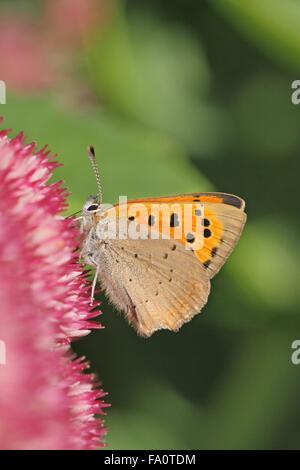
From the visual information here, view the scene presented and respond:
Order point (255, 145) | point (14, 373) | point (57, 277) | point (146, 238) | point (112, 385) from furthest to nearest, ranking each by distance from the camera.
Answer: point (255, 145), point (112, 385), point (146, 238), point (57, 277), point (14, 373)

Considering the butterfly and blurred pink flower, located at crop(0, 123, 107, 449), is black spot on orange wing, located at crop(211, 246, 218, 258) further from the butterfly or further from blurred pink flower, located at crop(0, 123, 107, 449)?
blurred pink flower, located at crop(0, 123, 107, 449)

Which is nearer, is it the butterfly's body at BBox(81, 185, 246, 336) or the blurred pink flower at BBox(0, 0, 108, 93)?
the butterfly's body at BBox(81, 185, 246, 336)

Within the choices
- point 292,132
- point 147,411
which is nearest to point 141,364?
point 147,411

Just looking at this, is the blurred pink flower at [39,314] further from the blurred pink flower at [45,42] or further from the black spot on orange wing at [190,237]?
the blurred pink flower at [45,42]

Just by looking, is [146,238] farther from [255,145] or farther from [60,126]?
[255,145]

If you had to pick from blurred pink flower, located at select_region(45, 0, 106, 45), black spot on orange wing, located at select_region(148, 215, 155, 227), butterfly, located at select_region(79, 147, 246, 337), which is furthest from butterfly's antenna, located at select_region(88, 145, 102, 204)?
blurred pink flower, located at select_region(45, 0, 106, 45)

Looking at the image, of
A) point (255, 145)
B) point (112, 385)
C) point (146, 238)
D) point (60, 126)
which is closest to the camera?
point (146, 238)

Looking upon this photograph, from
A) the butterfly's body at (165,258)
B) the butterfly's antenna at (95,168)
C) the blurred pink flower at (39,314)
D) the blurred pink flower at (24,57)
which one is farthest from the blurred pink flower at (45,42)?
the blurred pink flower at (39,314)

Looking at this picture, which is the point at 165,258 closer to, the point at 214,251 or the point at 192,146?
the point at 214,251
